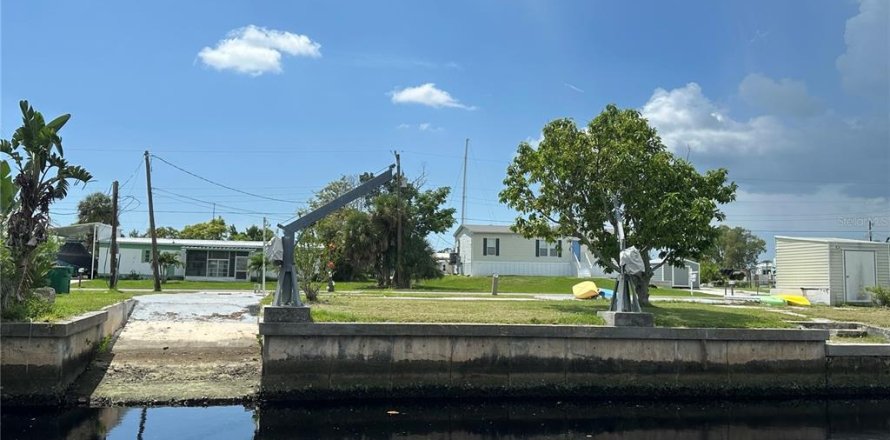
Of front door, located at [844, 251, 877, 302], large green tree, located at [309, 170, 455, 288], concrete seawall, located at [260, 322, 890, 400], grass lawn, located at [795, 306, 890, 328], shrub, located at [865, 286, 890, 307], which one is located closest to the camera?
concrete seawall, located at [260, 322, 890, 400]

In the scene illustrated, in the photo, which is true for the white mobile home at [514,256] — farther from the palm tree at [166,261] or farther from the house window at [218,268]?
the palm tree at [166,261]

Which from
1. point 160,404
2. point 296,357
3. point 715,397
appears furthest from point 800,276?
point 160,404

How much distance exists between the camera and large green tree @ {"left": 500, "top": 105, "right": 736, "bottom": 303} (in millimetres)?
14500

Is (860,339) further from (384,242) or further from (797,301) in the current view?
(384,242)

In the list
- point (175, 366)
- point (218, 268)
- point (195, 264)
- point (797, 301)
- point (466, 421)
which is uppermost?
point (195, 264)

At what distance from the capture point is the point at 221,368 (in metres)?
12.1

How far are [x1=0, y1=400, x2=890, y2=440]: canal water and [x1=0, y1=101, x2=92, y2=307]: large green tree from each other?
273 cm

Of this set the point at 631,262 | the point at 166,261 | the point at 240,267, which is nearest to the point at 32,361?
the point at 631,262

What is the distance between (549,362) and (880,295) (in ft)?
48.8

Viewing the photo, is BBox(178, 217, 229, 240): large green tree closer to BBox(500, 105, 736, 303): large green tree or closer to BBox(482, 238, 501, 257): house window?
BBox(482, 238, 501, 257): house window

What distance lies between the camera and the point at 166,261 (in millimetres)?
38594

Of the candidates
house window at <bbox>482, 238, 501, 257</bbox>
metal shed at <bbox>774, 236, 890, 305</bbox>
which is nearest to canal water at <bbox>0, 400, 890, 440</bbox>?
metal shed at <bbox>774, 236, 890, 305</bbox>

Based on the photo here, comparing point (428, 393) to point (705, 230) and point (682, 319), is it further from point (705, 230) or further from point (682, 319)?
point (705, 230)

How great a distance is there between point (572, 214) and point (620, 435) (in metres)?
7.26
